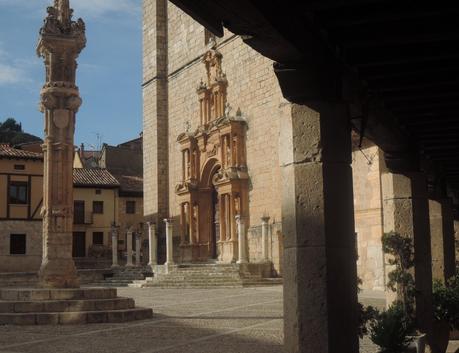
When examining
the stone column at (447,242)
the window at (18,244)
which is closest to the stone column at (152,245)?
the window at (18,244)

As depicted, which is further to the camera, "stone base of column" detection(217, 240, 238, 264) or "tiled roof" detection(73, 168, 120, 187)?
"tiled roof" detection(73, 168, 120, 187)

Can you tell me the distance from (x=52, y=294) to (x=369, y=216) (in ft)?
34.4

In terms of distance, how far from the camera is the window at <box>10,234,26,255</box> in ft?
120

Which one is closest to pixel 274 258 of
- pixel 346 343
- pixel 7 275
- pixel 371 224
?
pixel 371 224

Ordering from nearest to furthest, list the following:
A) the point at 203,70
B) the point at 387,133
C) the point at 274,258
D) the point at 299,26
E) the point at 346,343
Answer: the point at 299,26, the point at 346,343, the point at 387,133, the point at 274,258, the point at 203,70

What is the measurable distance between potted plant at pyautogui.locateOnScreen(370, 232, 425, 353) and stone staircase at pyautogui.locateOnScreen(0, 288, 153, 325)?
623cm

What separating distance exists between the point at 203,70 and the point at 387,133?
2297cm

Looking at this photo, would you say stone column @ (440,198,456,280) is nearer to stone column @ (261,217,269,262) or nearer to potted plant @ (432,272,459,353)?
potted plant @ (432,272,459,353)

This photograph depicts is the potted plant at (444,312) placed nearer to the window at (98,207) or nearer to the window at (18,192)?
the window at (18,192)

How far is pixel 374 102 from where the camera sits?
6.24 meters

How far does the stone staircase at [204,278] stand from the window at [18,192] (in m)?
13.3

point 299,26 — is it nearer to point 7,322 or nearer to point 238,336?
point 238,336

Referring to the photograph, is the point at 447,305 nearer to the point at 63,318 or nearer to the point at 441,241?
the point at 441,241

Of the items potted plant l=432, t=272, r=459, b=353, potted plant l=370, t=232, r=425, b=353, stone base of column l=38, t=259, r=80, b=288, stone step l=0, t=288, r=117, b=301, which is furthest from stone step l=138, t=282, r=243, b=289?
potted plant l=370, t=232, r=425, b=353
